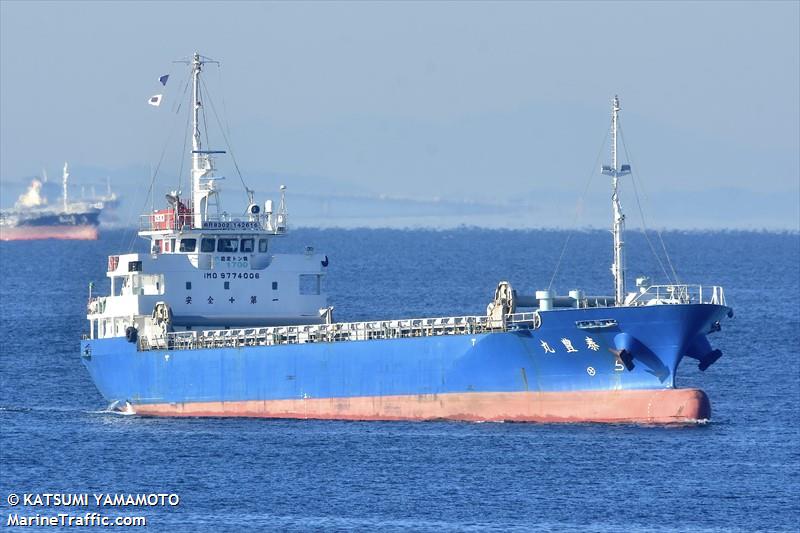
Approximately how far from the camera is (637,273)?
138000 mm

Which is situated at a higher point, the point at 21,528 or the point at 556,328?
the point at 556,328

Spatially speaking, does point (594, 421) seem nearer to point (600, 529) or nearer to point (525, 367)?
point (525, 367)

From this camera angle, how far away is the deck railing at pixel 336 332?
5066cm

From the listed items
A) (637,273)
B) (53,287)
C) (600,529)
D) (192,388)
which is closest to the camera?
(600,529)

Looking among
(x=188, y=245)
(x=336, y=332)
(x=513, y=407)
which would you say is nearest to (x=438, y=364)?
(x=513, y=407)

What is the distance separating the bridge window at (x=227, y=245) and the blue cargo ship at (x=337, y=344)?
0.13ft

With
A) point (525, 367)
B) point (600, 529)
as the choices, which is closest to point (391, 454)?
point (525, 367)

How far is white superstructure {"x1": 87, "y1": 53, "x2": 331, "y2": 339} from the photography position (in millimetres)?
58062

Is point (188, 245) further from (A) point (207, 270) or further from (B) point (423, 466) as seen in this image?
(B) point (423, 466)

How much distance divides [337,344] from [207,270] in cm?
676

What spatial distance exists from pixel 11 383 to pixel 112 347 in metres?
8.45

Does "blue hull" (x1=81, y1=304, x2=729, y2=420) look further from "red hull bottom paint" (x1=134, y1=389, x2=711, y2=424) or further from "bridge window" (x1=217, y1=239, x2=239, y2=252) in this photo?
"bridge window" (x1=217, y1=239, x2=239, y2=252)

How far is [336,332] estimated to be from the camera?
178 feet

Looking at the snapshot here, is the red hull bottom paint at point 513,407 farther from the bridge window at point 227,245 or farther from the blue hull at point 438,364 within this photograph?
the bridge window at point 227,245
